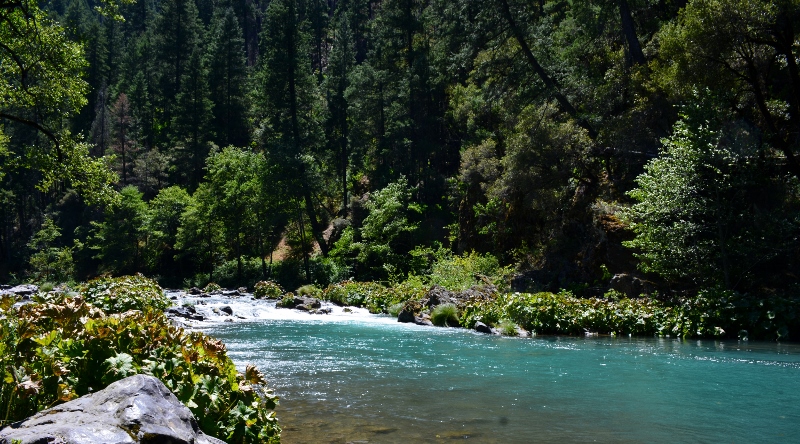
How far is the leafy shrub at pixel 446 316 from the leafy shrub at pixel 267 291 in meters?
13.9

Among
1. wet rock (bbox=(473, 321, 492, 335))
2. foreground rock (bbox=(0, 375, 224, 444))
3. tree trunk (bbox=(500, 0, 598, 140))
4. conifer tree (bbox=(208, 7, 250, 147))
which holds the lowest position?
foreground rock (bbox=(0, 375, 224, 444))

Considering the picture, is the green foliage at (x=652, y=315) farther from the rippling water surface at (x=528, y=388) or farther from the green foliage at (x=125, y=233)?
the green foliage at (x=125, y=233)

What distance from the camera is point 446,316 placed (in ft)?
60.3

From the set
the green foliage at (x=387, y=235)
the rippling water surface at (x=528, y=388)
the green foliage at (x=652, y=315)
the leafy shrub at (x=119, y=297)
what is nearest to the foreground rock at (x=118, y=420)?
the rippling water surface at (x=528, y=388)

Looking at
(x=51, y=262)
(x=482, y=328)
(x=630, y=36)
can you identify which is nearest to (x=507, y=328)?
(x=482, y=328)

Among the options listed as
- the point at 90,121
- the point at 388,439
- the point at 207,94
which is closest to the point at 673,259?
the point at 388,439

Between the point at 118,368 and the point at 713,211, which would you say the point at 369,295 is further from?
the point at 118,368

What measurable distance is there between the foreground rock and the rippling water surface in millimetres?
2283

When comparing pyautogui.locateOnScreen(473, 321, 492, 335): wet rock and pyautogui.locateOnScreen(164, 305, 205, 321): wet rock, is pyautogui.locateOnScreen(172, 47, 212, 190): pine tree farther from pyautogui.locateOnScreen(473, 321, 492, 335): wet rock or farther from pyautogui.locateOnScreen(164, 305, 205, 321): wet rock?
pyautogui.locateOnScreen(473, 321, 492, 335): wet rock

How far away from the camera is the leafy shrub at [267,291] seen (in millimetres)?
30266

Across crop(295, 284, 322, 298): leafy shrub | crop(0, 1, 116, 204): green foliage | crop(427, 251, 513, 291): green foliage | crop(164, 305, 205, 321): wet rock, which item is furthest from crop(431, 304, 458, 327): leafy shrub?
crop(295, 284, 322, 298): leafy shrub

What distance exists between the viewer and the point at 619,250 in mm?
19781

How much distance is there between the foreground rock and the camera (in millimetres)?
3416

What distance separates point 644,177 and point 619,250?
→ 291cm
